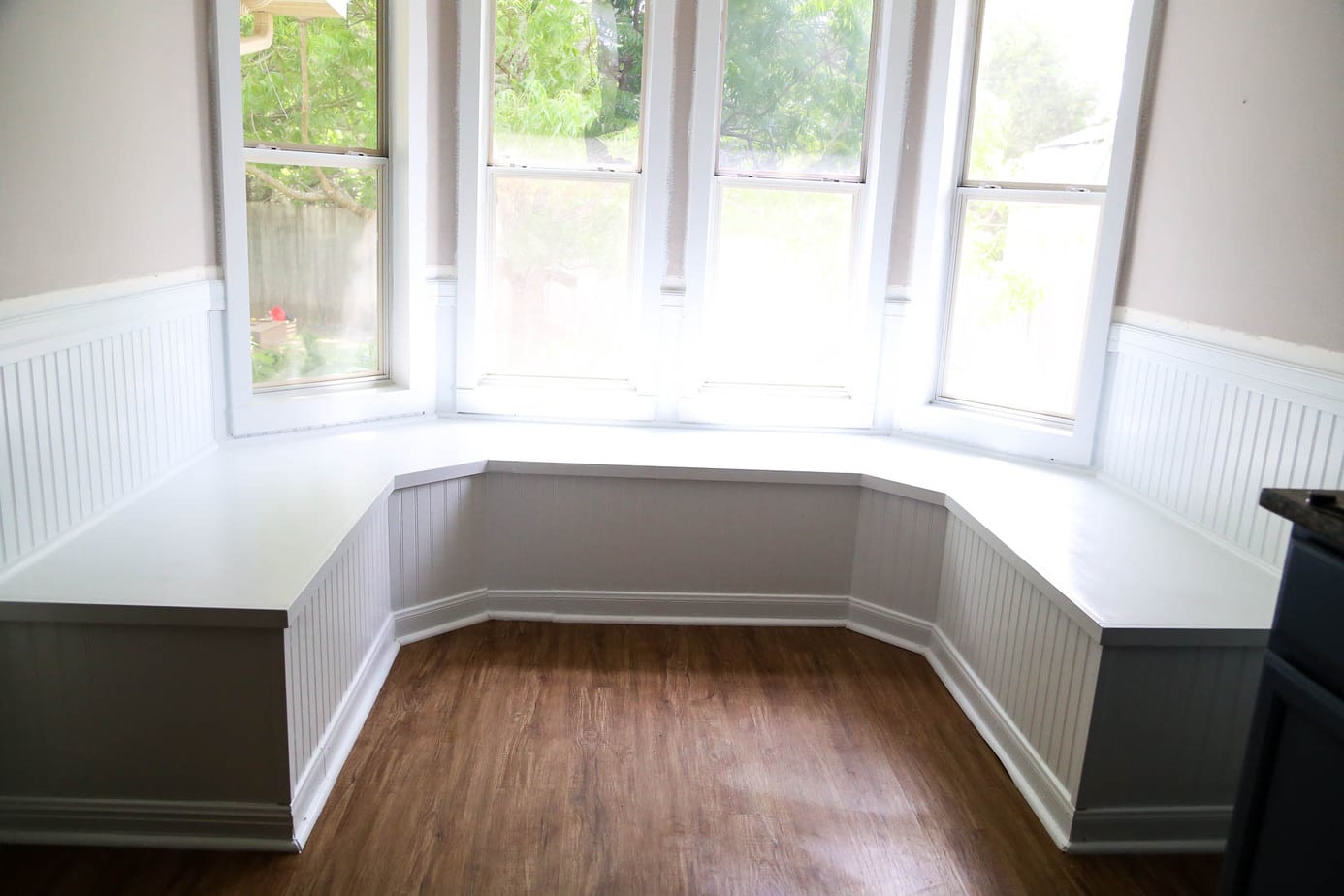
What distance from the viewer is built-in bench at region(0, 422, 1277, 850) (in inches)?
85.2

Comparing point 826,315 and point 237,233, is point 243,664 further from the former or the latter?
point 826,315

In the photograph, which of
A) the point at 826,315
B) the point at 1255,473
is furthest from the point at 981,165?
the point at 1255,473

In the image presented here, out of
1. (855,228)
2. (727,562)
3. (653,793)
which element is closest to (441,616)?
(727,562)

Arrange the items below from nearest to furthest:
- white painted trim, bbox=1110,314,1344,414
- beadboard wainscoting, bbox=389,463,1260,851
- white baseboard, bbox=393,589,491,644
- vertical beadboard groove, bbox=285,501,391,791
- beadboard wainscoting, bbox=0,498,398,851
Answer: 1. beadboard wainscoting, bbox=0,498,398,851
2. vertical beadboard groove, bbox=285,501,391,791
3. white painted trim, bbox=1110,314,1344,414
4. beadboard wainscoting, bbox=389,463,1260,851
5. white baseboard, bbox=393,589,491,644

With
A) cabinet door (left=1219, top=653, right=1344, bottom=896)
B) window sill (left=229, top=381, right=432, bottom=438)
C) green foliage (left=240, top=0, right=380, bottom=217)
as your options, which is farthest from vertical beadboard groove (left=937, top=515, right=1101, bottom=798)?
green foliage (left=240, top=0, right=380, bottom=217)

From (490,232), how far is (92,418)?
158 centimetres

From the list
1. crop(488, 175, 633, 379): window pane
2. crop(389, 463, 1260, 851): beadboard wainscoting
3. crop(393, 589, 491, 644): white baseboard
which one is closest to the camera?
crop(389, 463, 1260, 851): beadboard wainscoting

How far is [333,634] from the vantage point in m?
2.52

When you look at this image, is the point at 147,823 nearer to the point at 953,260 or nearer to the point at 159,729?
the point at 159,729

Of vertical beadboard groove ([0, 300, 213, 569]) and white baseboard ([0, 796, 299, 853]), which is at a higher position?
vertical beadboard groove ([0, 300, 213, 569])

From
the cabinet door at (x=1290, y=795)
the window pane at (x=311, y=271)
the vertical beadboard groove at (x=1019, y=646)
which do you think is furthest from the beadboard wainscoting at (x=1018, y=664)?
the window pane at (x=311, y=271)

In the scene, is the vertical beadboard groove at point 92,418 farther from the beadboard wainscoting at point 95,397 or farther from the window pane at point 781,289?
the window pane at point 781,289

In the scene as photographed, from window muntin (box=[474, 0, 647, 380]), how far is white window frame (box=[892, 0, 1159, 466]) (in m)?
1.02

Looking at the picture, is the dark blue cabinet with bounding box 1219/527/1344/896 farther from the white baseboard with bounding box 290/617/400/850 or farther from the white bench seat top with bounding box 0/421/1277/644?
the white baseboard with bounding box 290/617/400/850
